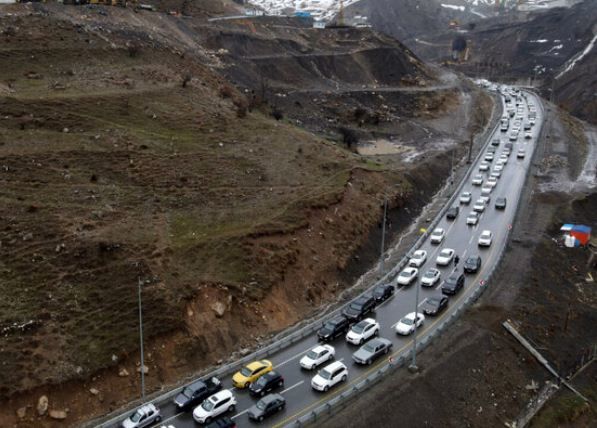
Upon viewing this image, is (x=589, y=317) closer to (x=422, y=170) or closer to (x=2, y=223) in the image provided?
(x=422, y=170)

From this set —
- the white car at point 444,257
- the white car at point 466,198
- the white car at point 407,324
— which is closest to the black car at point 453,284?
the white car at point 444,257

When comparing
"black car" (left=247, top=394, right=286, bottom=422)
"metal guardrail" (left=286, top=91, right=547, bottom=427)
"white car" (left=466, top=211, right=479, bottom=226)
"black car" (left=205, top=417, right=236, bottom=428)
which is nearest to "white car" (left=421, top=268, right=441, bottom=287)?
"metal guardrail" (left=286, top=91, right=547, bottom=427)

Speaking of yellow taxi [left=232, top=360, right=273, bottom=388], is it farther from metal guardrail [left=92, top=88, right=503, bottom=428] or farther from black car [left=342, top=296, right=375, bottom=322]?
black car [left=342, top=296, right=375, bottom=322]

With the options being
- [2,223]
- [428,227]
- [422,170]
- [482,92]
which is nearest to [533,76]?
[482,92]

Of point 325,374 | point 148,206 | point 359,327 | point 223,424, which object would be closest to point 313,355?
point 325,374

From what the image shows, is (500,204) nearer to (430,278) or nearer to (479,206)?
(479,206)
